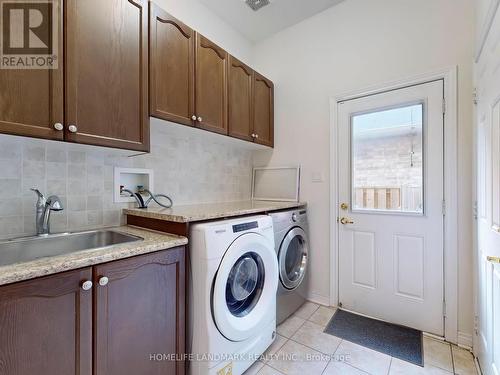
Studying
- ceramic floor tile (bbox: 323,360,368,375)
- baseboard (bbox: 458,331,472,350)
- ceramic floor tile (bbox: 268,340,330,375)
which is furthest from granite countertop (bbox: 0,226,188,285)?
baseboard (bbox: 458,331,472,350)

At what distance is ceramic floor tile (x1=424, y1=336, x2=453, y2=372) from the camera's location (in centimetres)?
152

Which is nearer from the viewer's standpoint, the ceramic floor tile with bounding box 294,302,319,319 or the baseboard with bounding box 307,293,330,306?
the ceramic floor tile with bounding box 294,302,319,319

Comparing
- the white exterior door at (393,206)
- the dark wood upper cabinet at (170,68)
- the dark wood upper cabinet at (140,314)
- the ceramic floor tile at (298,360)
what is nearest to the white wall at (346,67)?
the white exterior door at (393,206)

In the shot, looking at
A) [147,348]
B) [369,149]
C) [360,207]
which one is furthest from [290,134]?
[147,348]

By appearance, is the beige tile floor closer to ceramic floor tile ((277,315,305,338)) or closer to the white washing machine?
ceramic floor tile ((277,315,305,338))

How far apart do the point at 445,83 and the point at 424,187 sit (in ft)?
2.53

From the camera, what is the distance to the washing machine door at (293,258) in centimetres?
194

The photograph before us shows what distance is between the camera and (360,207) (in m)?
2.14

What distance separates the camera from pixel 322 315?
6.95 ft

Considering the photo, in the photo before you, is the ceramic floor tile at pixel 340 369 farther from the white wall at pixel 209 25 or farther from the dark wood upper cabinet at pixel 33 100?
the white wall at pixel 209 25

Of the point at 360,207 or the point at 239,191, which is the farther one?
the point at 239,191

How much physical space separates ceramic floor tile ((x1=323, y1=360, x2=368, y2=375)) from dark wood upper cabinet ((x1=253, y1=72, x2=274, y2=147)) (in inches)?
73.0

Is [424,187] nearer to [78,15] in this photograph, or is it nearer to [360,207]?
[360,207]

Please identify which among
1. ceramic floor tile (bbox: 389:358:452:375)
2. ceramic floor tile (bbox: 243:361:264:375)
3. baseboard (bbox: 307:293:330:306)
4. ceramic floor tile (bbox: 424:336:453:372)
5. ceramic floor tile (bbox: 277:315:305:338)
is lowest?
ceramic floor tile (bbox: 243:361:264:375)
